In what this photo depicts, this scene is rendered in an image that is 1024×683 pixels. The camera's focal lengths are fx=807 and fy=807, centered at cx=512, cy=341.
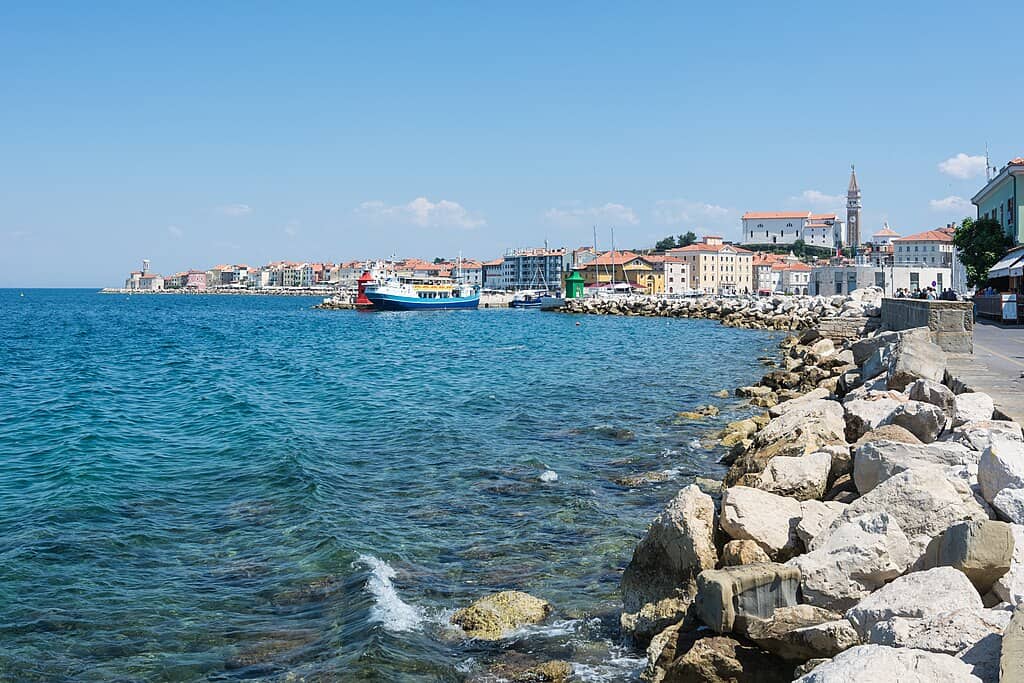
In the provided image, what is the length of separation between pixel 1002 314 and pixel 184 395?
80.0 ft

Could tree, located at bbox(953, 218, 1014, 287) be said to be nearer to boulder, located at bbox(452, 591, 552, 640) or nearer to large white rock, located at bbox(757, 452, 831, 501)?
large white rock, located at bbox(757, 452, 831, 501)

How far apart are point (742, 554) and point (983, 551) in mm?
1714

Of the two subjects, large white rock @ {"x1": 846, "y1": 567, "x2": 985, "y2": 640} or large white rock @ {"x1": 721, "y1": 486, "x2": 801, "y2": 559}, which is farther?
large white rock @ {"x1": 721, "y1": 486, "x2": 801, "y2": 559}

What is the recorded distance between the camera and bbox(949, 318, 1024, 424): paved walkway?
9758 millimetres

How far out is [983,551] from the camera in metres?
4.67

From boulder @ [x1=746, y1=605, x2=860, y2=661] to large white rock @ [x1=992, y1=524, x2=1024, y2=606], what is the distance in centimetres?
84

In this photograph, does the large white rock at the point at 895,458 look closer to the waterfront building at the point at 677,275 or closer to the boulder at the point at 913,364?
the boulder at the point at 913,364

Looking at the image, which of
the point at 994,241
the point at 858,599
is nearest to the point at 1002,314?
the point at 994,241

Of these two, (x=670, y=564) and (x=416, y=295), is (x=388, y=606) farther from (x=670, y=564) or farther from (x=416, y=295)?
(x=416, y=295)

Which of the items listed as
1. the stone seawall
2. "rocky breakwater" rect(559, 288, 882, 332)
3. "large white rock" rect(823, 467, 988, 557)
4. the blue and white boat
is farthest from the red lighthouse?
"large white rock" rect(823, 467, 988, 557)

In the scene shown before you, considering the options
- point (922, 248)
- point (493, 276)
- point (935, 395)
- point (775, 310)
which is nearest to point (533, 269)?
point (493, 276)

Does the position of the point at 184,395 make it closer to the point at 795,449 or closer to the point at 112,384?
the point at 112,384

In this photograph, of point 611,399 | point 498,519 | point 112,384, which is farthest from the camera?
point 112,384

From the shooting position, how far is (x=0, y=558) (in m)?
9.00
